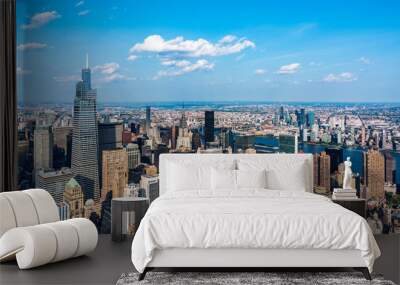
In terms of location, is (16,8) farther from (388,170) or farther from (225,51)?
(388,170)

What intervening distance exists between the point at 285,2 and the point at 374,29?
1.10 meters

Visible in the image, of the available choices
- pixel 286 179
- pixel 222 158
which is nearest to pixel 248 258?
pixel 286 179

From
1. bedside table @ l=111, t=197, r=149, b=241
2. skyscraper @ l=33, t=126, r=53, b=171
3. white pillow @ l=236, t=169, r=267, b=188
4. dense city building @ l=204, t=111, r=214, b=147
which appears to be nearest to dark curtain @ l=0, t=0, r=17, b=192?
skyscraper @ l=33, t=126, r=53, b=171

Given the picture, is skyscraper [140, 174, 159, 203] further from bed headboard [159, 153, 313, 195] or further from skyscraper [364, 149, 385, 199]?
skyscraper [364, 149, 385, 199]

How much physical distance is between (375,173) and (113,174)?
3122mm

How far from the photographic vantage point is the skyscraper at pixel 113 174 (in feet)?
26.9

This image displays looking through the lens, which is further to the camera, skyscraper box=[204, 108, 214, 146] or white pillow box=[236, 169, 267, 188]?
skyscraper box=[204, 108, 214, 146]

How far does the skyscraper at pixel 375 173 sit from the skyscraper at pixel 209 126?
73.4 inches

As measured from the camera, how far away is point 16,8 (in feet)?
26.7

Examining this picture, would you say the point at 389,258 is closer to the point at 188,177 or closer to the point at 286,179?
the point at 286,179

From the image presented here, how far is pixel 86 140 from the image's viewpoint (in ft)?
26.8

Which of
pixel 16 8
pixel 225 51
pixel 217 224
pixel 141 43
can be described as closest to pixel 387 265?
pixel 217 224

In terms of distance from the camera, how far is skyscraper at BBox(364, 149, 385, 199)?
8.05 meters

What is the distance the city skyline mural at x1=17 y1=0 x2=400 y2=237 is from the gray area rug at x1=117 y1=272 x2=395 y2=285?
2.63m
